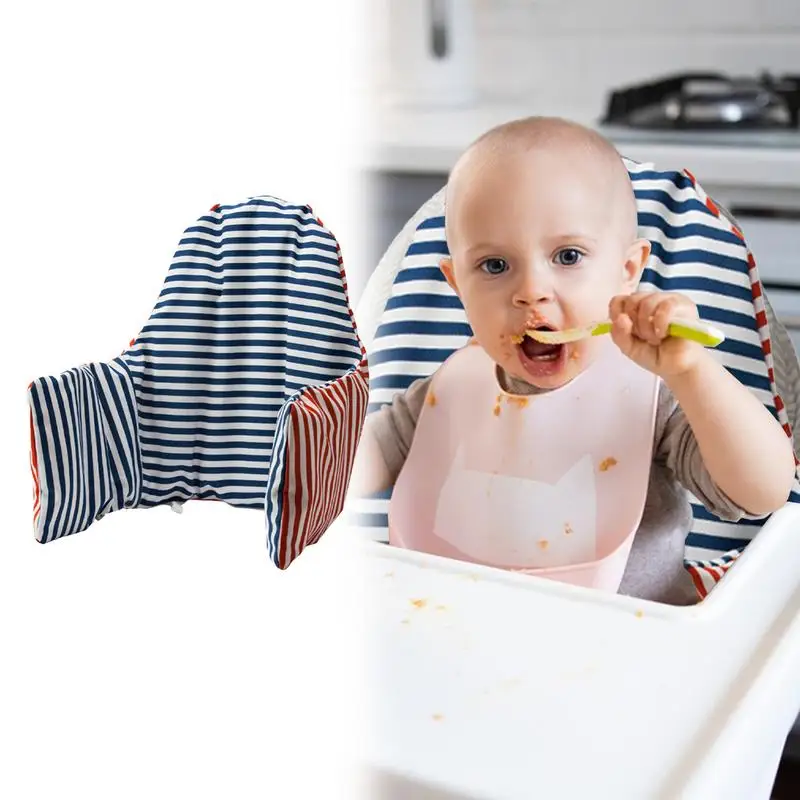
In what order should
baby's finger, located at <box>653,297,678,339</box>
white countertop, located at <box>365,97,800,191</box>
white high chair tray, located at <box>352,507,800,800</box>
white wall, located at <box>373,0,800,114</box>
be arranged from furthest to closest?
white wall, located at <box>373,0,800,114</box> < white countertop, located at <box>365,97,800,191</box> < baby's finger, located at <box>653,297,678,339</box> < white high chair tray, located at <box>352,507,800,800</box>

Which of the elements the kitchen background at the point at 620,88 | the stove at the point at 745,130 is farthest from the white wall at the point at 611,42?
the stove at the point at 745,130

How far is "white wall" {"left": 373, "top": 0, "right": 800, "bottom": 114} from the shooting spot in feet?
5.85

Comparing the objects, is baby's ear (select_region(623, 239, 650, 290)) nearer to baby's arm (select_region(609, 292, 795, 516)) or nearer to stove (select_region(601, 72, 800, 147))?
baby's arm (select_region(609, 292, 795, 516))

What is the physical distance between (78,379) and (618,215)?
45 centimetres

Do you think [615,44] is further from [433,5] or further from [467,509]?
[467,509]

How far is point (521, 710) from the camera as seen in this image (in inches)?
21.3

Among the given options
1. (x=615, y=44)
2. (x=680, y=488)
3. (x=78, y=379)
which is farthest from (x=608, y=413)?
(x=615, y=44)

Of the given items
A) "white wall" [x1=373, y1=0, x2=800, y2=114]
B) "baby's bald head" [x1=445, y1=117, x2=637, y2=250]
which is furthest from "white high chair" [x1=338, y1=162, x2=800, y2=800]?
"white wall" [x1=373, y1=0, x2=800, y2=114]

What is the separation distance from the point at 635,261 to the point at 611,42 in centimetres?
123

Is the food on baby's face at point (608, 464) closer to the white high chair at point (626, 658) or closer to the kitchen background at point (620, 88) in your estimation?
the white high chair at point (626, 658)

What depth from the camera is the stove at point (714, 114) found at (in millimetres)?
1396

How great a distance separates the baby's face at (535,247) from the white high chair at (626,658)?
114 millimetres

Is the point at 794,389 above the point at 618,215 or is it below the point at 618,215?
below

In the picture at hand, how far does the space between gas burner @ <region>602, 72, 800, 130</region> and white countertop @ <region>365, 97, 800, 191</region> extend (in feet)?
0.11
